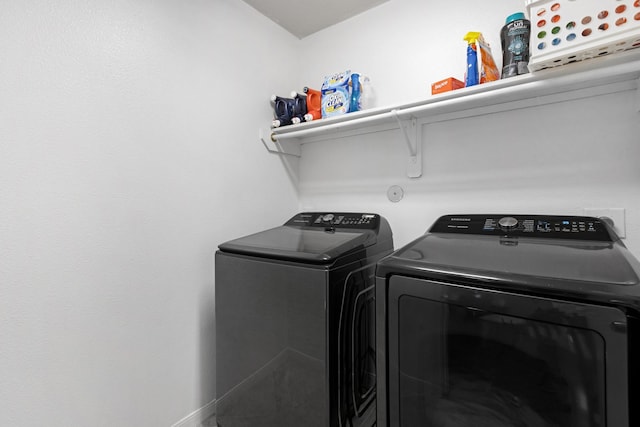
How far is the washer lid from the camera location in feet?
4.07

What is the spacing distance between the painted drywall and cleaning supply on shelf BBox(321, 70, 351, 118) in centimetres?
29

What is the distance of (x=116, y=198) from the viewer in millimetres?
1345

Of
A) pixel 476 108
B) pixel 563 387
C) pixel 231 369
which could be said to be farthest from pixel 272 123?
pixel 563 387

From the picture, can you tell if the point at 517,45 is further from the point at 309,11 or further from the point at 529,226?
the point at 309,11

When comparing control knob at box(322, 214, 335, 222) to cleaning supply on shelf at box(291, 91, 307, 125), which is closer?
control knob at box(322, 214, 335, 222)

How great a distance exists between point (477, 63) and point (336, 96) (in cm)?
79

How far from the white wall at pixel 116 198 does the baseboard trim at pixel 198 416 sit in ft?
0.17

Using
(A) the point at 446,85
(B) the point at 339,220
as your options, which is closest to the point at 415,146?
(A) the point at 446,85

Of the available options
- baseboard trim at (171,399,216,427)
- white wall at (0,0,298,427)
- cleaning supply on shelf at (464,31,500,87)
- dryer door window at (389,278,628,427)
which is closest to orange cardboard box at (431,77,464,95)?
cleaning supply on shelf at (464,31,500,87)

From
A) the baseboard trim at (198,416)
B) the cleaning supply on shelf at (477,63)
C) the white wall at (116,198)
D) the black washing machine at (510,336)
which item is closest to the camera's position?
the black washing machine at (510,336)

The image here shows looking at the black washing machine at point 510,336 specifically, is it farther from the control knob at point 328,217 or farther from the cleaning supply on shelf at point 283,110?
the cleaning supply on shelf at point 283,110

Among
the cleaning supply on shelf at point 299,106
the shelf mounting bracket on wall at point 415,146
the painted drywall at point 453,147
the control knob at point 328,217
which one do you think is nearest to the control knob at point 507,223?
the painted drywall at point 453,147

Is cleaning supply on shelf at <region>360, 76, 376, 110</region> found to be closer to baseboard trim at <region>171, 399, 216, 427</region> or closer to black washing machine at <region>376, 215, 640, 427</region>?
black washing machine at <region>376, 215, 640, 427</region>

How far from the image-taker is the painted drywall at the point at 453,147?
1.33 metres
